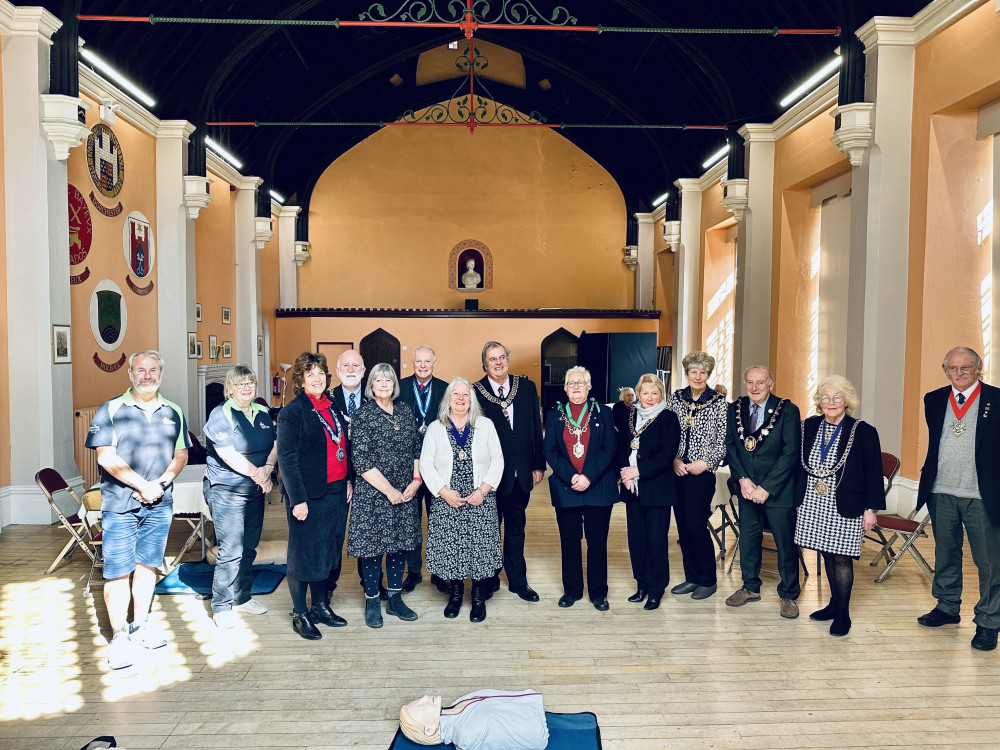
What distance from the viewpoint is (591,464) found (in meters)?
4.70

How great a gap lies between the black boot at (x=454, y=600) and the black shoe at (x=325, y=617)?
65cm

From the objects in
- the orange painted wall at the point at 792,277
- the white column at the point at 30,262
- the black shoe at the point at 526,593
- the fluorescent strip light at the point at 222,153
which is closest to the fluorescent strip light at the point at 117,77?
the white column at the point at 30,262

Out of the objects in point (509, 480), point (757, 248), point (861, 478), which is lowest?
point (509, 480)

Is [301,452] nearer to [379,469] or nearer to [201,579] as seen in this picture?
[379,469]

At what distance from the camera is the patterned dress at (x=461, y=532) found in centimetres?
448

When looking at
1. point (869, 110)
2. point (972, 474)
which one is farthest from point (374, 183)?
point (972, 474)

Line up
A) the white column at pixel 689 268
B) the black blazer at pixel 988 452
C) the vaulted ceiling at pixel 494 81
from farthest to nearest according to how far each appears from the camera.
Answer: the white column at pixel 689 268 → the vaulted ceiling at pixel 494 81 → the black blazer at pixel 988 452

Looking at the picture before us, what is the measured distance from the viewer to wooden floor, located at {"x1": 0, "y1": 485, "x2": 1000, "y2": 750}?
329 cm

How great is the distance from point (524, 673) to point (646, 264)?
14413 millimetres

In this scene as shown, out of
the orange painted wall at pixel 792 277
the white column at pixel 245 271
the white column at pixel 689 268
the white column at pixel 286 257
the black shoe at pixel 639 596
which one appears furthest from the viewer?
the white column at pixel 286 257

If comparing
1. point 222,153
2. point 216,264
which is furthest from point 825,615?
point 222,153

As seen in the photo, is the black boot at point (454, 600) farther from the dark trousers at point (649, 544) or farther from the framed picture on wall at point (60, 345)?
the framed picture on wall at point (60, 345)

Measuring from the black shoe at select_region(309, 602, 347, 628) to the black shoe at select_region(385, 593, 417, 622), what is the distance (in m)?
0.30

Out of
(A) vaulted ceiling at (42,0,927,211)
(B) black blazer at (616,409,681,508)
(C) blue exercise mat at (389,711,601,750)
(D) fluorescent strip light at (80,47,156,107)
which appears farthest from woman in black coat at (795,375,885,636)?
(D) fluorescent strip light at (80,47,156,107)
